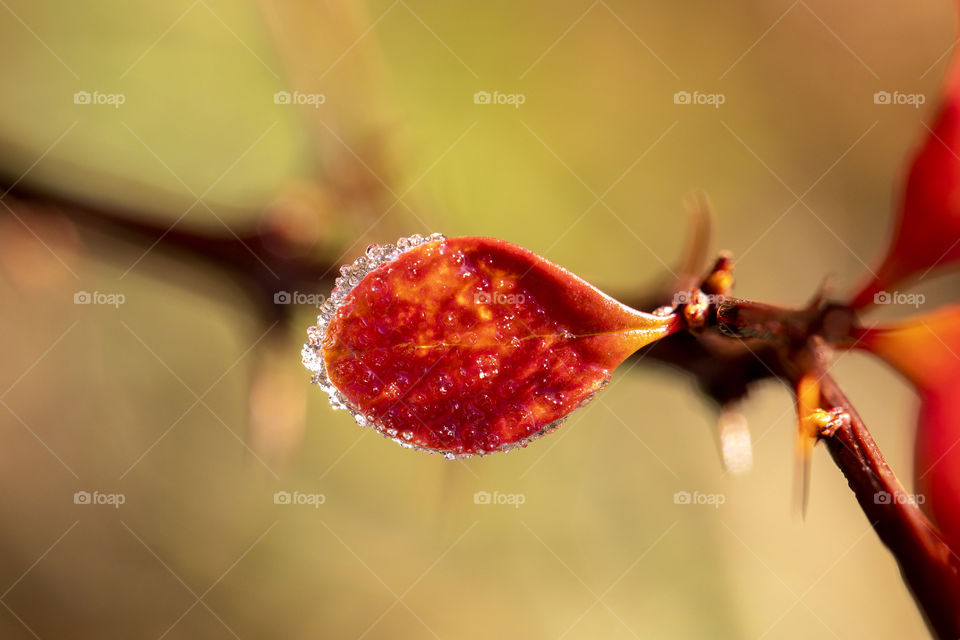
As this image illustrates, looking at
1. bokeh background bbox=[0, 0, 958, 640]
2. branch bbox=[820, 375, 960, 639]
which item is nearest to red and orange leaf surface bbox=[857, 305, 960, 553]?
branch bbox=[820, 375, 960, 639]

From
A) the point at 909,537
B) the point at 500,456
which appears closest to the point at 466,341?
the point at 909,537

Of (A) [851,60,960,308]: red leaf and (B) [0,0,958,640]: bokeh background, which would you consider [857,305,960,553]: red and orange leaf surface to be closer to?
(A) [851,60,960,308]: red leaf

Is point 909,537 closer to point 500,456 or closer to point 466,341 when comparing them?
point 466,341

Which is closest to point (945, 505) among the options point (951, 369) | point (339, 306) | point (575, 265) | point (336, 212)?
point (951, 369)

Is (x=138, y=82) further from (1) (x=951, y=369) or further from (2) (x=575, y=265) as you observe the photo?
(1) (x=951, y=369)

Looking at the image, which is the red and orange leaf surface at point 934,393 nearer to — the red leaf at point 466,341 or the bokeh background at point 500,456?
the red leaf at point 466,341

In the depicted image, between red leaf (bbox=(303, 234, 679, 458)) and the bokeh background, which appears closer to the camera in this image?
red leaf (bbox=(303, 234, 679, 458))
